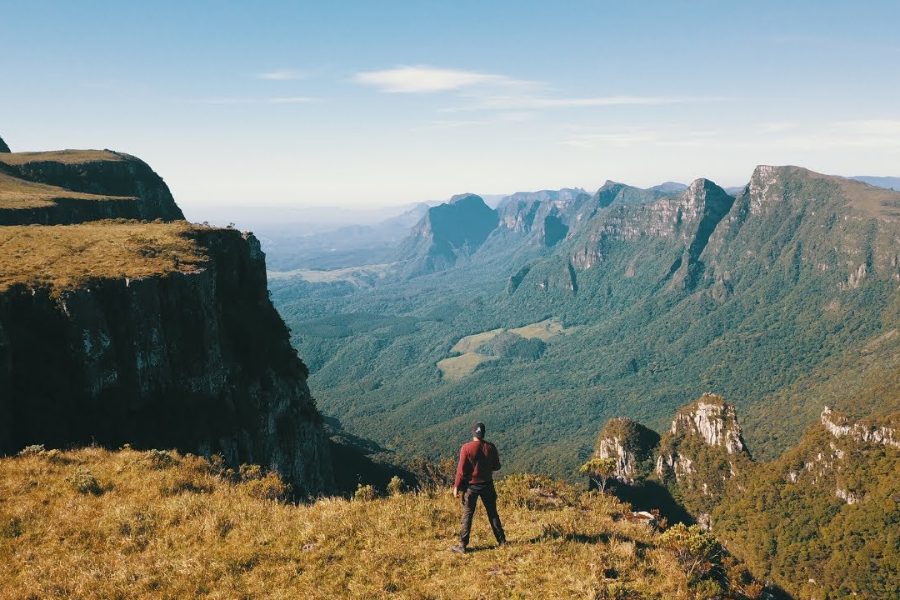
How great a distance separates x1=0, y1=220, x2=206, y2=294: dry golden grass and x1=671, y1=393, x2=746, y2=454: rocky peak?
98487mm

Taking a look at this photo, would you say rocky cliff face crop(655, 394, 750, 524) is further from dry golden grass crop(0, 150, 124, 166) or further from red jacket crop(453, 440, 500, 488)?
dry golden grass crop(0, 150, 124, 166)

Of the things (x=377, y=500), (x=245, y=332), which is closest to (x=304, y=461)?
(x=245, y=332)

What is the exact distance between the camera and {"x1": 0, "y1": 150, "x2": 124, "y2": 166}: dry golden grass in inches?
3297

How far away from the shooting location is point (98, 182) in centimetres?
8612

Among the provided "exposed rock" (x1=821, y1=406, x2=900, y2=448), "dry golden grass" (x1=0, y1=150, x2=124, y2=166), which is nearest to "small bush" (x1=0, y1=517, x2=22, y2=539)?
"dry golden grass" (x1=0, y1=150, x2=124, y2=166)

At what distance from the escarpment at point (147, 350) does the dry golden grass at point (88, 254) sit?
115 mm

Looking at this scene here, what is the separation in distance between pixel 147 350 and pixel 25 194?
46031mm

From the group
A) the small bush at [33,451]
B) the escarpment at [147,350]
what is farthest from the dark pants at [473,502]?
the escarpment at [147,350]

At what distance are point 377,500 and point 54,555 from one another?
887 cm

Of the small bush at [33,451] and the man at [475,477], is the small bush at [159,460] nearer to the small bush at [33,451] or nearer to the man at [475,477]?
the small bush at [33,451]

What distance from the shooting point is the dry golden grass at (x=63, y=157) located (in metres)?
83.8

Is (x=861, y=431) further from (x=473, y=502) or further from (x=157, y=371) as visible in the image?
(x=157, y=371)

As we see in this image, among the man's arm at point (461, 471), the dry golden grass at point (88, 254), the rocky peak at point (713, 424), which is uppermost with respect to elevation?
the dry golden grass at point (88, 254)

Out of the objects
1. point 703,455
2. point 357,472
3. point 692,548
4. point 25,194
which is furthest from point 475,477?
point 703,455
